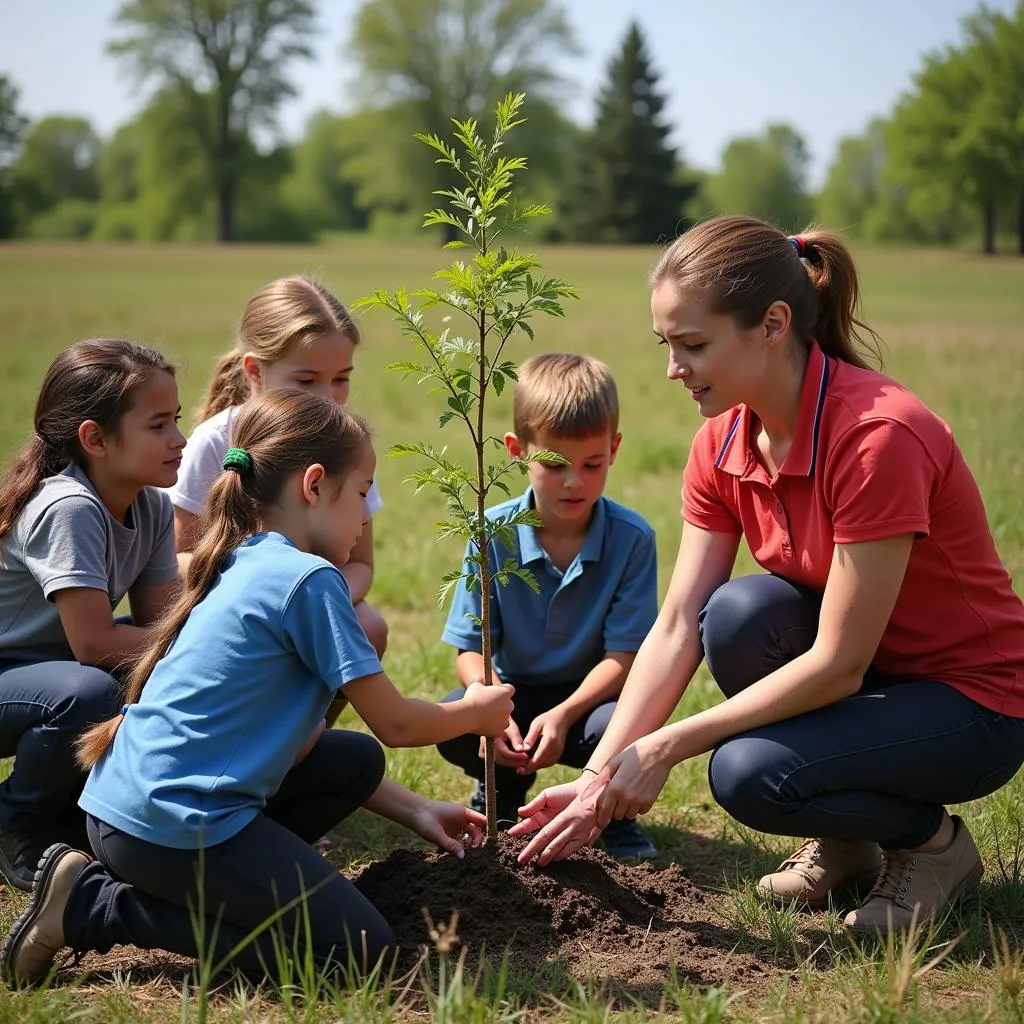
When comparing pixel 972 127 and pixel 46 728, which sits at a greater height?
pixel 972 127

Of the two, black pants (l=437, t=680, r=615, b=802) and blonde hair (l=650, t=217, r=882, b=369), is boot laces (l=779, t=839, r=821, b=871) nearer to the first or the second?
black pants (l=437, t=680, r=615, b=802)

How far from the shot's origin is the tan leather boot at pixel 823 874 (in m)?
3.37

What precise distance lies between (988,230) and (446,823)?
48766mm

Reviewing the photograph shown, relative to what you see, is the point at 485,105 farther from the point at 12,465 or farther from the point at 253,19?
the point at 12,465

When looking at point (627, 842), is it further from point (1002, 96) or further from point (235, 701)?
point (1002, 96)

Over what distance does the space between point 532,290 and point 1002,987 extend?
74.8 inches

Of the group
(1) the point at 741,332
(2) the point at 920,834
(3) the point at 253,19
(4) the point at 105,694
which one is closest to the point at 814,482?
(1) the point at 741,332

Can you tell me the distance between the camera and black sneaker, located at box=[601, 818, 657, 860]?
383cm

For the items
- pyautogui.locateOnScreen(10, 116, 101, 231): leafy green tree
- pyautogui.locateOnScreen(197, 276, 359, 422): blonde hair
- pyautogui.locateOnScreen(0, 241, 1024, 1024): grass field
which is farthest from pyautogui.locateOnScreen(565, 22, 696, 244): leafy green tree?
pyautogui.locateOnScreen(197, 276, 359, 422): blonde hair

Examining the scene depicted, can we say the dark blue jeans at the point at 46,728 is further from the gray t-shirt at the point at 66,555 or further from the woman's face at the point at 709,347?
Result: the woman's face at the point at 709,347

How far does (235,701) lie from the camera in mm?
2791

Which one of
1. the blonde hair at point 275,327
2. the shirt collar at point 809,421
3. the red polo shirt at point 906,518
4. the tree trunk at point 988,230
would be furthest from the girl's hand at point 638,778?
the tree trunk at point 988,230

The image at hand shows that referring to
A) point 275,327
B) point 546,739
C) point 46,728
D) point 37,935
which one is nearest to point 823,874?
point 546,739

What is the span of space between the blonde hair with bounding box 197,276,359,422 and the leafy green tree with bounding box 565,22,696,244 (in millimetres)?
63798
